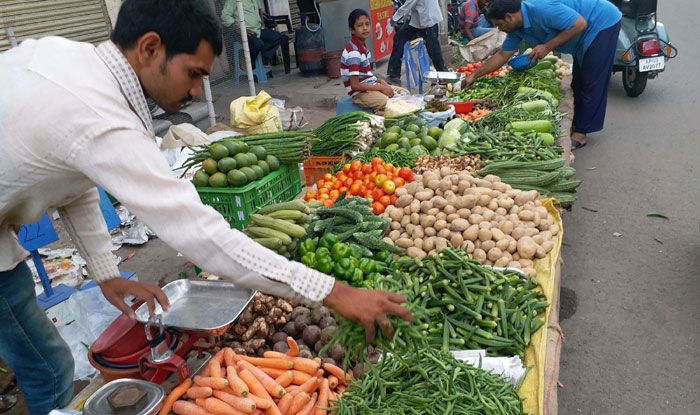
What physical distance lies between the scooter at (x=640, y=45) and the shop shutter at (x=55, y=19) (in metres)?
8.30

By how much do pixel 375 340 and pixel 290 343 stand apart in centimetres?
84

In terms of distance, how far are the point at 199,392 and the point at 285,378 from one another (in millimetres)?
404

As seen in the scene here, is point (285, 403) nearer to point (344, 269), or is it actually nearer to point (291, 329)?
point (291, 329)

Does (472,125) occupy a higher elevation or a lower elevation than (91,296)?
higher

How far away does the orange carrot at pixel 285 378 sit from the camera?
2484mm

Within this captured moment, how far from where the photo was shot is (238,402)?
2.26 meters

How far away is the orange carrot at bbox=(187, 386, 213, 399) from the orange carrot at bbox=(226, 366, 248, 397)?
10cm

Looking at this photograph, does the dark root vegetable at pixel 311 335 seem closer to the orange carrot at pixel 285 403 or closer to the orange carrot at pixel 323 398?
the orange carrot at pixel 323 398

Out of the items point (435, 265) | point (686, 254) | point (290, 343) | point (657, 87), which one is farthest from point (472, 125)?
point (657, 87)

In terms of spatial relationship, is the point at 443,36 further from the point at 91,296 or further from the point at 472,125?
the point at 91,296

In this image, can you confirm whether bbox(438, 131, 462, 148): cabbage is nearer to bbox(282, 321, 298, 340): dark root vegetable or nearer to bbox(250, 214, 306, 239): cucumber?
bbox(250, 214, 306, 239): cucumber

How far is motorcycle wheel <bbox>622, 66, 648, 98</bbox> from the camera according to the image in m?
8.56

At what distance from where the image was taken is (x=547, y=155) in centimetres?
484

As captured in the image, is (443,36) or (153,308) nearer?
(153,308)
